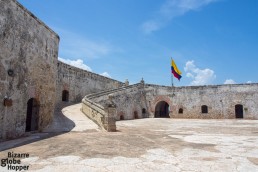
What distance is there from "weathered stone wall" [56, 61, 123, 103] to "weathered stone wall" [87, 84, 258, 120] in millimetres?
3781

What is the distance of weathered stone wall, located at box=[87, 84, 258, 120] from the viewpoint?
19773mm

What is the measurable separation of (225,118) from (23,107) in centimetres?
1901

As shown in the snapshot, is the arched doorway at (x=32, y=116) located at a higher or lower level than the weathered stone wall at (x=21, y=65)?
lower

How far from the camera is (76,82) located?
19078 mm

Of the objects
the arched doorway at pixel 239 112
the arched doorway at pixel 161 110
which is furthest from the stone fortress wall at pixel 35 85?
the arched doorway at pixel 161 110

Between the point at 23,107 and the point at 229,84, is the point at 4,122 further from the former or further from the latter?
the point at 229,84

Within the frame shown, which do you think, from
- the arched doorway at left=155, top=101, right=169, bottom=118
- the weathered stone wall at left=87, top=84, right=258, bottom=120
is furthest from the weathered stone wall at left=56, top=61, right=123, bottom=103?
the arched doorway at left=155, top=101, right=169, bottom=118

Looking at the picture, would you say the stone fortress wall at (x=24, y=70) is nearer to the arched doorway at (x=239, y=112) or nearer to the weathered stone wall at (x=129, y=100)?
the weathered stone wall at (x=129, y=100)

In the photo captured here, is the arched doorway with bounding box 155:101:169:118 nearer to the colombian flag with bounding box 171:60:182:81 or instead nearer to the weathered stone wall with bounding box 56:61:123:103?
the colombian flag with bounding box 171:60:182:81

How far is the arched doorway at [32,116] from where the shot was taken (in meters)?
9.03

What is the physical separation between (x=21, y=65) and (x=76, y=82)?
37.9 feet

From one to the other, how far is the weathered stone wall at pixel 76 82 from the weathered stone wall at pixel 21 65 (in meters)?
7.34

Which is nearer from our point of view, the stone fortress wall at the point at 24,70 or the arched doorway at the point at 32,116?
the stone fortress wall at the point at 24,70

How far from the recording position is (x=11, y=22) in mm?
6969
